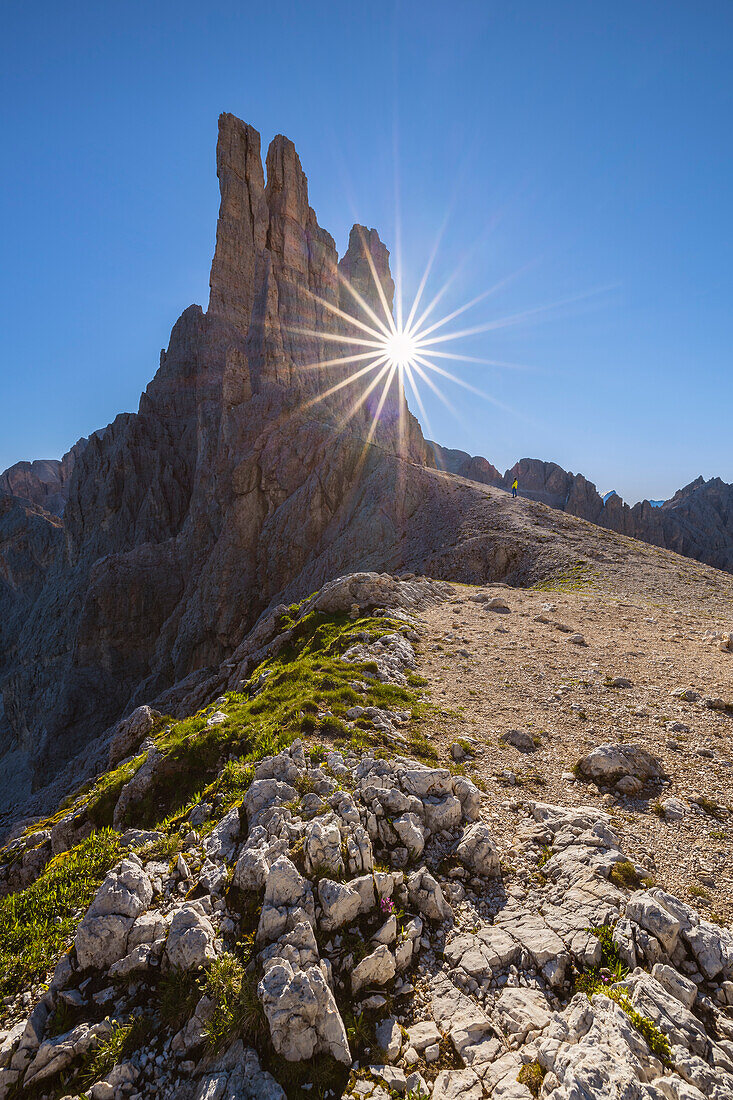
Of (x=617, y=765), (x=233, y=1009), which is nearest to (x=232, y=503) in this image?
(x=617, y=765)

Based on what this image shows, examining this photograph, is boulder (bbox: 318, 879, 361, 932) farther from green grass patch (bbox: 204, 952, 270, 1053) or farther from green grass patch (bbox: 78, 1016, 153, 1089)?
green grass patch (bbox: 78, 1016, 153, 1089)

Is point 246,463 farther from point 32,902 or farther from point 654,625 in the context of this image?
point 32,902

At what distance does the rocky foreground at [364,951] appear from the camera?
5098 mm

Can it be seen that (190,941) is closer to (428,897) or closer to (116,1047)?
(116,1047)

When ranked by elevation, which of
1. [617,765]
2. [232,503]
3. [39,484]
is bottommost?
[617,765]

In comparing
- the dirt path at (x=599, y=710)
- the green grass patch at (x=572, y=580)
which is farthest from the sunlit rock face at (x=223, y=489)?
the dirt path at (x=599, y=710)

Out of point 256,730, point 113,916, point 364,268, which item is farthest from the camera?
point 364,268

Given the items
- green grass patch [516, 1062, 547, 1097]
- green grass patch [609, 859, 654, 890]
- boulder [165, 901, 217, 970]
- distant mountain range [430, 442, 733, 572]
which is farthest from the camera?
distant mountain range [430, 442, 733, 572]

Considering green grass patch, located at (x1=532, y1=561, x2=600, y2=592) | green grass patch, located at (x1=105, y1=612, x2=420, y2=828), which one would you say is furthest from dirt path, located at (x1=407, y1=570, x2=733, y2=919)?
green grass patch, located at (x1=532, y1=561, x2=600, y2=592)

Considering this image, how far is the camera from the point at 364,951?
20.8ft

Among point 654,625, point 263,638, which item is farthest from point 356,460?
point 654,625

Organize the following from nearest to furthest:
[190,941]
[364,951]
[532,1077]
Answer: [532,1077] < [190,941] < [364,951]

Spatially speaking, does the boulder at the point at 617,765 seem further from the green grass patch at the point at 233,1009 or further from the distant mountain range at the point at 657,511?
the distant mountain range at the point at 657,511

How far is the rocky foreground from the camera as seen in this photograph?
5.10m
